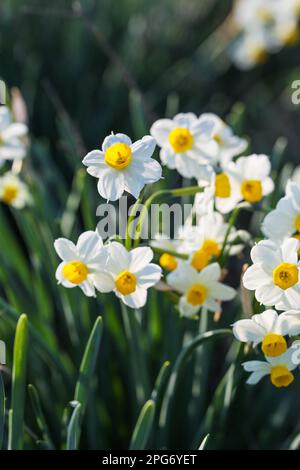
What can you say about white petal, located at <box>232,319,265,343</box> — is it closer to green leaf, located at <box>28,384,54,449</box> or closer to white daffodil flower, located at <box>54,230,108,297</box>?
white daffodil flower, located at <box>54,230,108,297</box>

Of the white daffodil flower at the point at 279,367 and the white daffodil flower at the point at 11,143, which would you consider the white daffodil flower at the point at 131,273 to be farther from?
the white daffodil flower at the point at 11,143

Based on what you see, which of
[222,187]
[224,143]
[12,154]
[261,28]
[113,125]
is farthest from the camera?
[261,28]

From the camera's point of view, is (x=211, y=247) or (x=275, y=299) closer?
(x=275, y=299)

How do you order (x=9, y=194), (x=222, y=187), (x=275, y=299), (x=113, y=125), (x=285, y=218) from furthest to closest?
1. (x=113, y=125)
2. (x=9, y=194)
3. (x=222, y=187)
4. (x=285, y=218)
5. (x=275, y=299)

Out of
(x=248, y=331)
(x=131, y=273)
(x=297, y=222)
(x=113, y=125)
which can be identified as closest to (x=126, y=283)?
(x=131, y=273)

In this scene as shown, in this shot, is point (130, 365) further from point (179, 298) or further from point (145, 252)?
point (145, 252)

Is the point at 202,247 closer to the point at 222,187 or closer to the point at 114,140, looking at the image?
the point at 222,187
